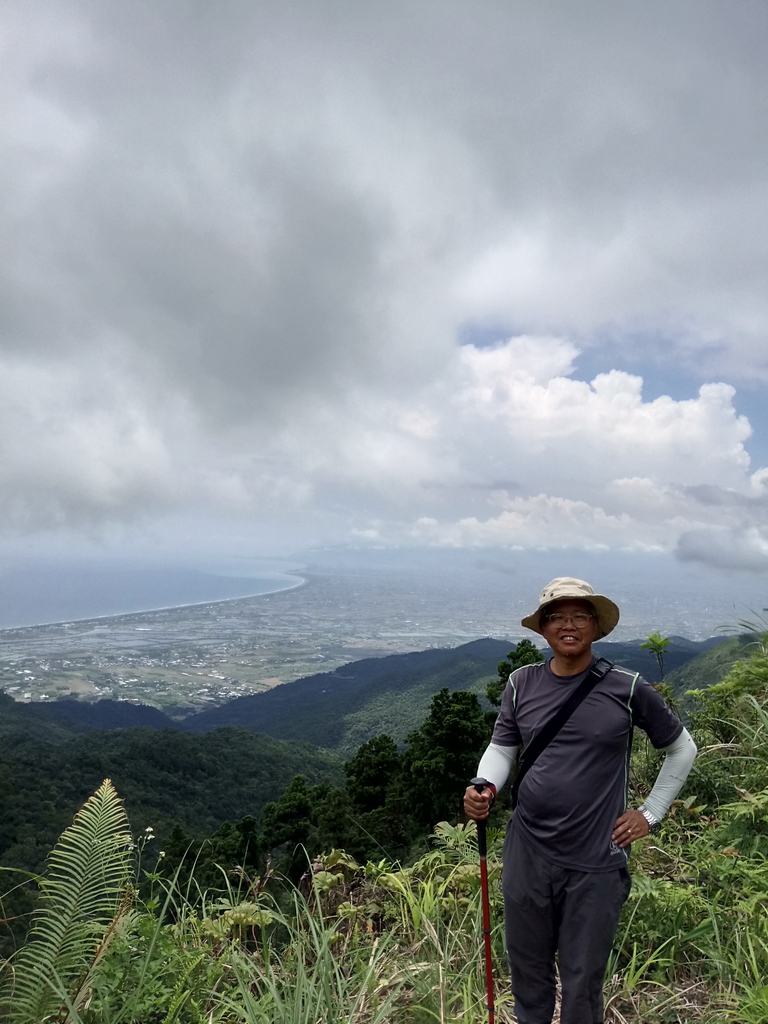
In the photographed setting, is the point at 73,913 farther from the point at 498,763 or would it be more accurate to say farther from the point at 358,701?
the point at 358,701

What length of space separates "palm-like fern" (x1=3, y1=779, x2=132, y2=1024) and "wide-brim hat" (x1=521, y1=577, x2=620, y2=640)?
208cm

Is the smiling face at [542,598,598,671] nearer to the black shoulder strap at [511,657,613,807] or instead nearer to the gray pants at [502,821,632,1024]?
the black shoulder strap at [511,657,613,807]

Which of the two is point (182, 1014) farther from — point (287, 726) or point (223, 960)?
point (287, 726)

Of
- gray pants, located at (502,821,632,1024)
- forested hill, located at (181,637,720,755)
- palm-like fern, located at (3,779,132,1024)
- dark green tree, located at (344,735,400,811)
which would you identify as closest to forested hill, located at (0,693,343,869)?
forested hill, located at (181,637,720,755)

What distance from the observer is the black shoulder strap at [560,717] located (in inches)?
106

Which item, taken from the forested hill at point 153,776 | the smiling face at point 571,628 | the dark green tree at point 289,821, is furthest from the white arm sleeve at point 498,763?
the forested hill at point 153,776

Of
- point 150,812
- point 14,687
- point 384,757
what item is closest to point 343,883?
point 384,757

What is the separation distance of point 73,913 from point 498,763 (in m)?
2.00

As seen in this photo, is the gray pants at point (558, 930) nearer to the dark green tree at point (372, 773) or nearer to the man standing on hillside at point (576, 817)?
the man standing on hillside at point (576, 817)

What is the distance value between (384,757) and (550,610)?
19.3 meters

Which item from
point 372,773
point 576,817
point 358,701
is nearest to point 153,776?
point 372,773

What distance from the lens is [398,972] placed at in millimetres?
3248

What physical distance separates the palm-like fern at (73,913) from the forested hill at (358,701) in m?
61.8

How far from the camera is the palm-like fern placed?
102 inches
